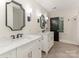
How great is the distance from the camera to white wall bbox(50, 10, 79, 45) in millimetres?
5307

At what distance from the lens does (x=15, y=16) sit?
2.46 metres

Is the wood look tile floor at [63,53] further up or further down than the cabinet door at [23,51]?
further down

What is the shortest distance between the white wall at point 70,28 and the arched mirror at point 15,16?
3.64m

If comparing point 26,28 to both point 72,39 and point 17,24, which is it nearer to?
point 17,24

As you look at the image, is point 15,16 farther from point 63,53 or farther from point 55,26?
point 55,26

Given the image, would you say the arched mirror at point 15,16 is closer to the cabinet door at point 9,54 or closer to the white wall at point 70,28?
the cabinet door at point 9,54

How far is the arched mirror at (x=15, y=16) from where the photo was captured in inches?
88.0

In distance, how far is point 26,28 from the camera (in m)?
3.10

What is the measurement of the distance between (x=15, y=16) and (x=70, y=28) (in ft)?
13.7

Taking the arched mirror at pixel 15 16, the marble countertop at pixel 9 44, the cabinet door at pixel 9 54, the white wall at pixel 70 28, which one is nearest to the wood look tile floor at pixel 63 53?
the white wall at pixel 70 28

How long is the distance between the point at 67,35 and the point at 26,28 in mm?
3588

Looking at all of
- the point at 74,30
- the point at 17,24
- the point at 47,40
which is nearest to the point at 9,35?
the point at 17,24

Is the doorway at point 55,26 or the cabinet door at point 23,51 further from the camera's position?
the doorway at point 55,26

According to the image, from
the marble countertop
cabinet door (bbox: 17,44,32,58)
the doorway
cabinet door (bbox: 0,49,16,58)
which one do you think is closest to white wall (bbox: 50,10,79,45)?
the doorway
